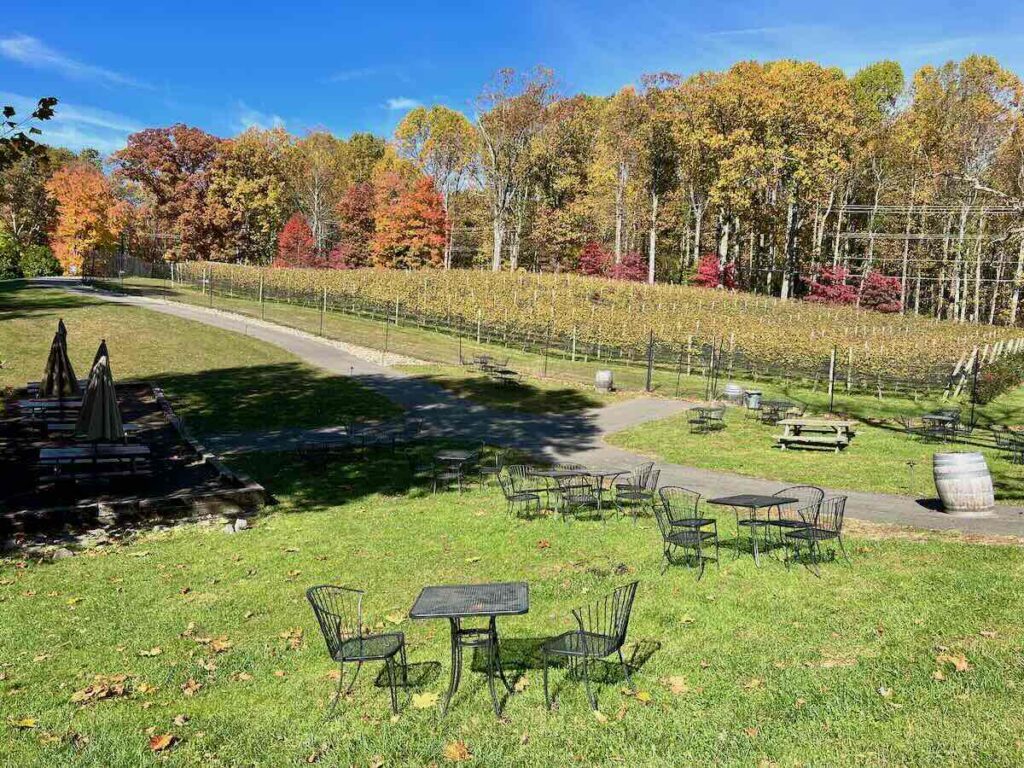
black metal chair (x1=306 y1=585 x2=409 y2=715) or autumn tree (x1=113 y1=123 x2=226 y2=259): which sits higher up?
autumn tree (x1=113 y1=123 x2=226 y2=259)

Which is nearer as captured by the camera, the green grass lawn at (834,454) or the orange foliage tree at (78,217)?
the green grass lawn at (834,454)

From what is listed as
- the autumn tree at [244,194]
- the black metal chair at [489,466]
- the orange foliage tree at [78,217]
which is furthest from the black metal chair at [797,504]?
the orange foliage tree at [78,217]

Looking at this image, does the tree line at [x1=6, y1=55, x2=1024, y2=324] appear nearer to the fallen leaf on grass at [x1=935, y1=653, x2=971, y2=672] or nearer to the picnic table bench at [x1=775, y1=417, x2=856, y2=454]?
the picnic table bench at [x1=775, y1=417, x2=856, y2=454]

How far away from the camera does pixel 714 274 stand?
60.2 meters

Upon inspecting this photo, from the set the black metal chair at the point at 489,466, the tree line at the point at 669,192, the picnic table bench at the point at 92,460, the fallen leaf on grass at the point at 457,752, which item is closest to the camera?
the fallen leaf on grass at the point at 457,752

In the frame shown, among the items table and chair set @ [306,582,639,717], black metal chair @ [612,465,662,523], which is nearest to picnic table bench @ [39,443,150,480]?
table and chair set @ [306,582,639,717]

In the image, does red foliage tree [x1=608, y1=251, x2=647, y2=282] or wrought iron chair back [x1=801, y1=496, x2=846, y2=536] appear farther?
red foliage tree [x1=608, y1=251, x2=647, y2=282]

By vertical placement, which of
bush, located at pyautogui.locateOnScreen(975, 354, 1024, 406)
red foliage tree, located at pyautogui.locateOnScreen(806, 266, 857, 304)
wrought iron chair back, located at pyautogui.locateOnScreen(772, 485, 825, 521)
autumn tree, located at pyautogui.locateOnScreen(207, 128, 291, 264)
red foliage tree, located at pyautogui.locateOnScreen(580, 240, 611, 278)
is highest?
autumn tree, located at pyautogui.locateOnScreen(207, 128, 291, 264)

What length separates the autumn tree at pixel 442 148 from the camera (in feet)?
232

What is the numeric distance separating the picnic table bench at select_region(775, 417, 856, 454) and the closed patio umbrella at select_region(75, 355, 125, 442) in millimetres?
16465

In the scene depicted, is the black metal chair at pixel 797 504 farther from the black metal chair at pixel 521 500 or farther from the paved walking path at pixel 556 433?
the black metal chair at pixel 521 500

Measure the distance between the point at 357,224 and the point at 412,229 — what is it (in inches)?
371

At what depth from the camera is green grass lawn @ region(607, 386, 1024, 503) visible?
15398mm

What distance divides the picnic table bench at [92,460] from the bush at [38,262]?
6045 centimetres
